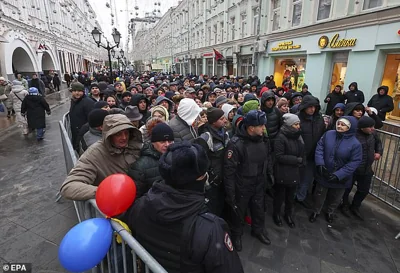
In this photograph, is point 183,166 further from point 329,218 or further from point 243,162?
point 329,218

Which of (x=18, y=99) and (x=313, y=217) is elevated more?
(x=18, y=99)

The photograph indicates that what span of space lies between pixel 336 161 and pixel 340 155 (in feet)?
0.42

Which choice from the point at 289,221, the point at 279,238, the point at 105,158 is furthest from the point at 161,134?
the point at 289,221

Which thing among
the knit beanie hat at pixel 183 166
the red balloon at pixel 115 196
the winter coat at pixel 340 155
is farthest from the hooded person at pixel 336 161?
the red balloon at pixel 115 196

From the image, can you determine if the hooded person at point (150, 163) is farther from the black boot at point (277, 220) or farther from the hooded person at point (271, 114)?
the hooded person at point (271, 114)

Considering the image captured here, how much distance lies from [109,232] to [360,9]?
11.4 meters

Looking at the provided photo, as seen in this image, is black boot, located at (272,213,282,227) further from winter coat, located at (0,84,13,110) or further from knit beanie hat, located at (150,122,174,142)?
winter coat, located at (0,84,13,110)

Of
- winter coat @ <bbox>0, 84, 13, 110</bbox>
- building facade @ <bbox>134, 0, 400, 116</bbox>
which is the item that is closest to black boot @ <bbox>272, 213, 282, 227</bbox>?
building facade @ <bbox>134, 0, 400, 116</bbox>

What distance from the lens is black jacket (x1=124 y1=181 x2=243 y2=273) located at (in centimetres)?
121

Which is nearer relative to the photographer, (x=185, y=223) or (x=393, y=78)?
(x=185, y=223)

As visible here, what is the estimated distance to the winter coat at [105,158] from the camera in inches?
76.0

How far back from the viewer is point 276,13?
1407 centimetres

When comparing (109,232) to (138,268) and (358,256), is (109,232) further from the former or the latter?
(358,256)

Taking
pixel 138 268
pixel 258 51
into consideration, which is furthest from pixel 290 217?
pixel 258 51
